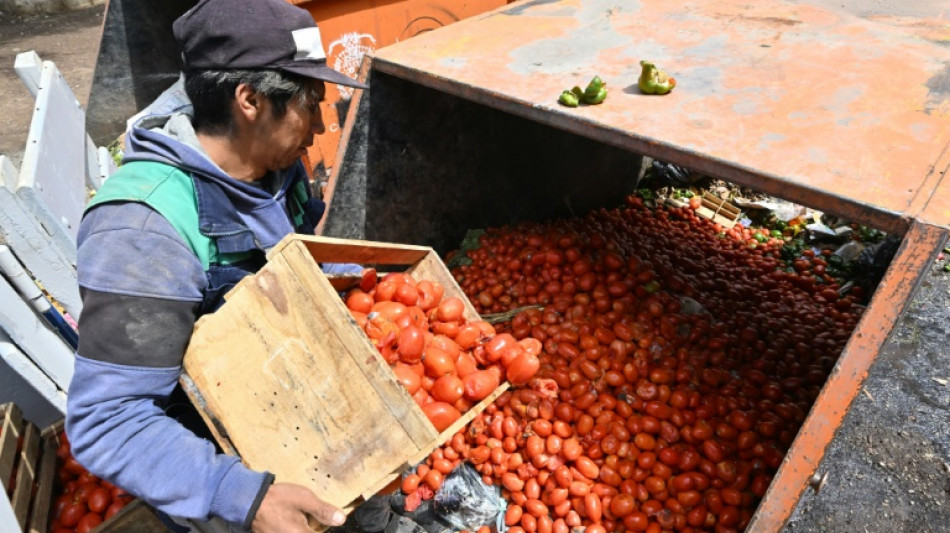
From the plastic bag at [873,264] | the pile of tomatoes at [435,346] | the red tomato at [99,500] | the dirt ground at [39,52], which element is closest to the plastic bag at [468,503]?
the pile of tomatoes at [435,346]

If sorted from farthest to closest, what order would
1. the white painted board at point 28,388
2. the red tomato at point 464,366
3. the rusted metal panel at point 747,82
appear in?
the white painted board at point 28,388
the red tomato at point 464,366
the rusted metal panel at point 747,82

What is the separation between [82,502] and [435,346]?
2.48 m

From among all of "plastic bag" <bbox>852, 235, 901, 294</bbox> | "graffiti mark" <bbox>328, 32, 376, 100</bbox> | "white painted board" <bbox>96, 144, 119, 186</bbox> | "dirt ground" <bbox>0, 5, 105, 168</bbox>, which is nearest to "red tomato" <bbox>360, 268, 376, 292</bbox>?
"graffiti mark" <bbox>328, 32, 376, 100</bbox>

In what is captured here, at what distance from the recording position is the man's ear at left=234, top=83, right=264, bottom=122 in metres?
1.88

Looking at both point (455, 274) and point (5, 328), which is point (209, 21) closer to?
point (5, 328)

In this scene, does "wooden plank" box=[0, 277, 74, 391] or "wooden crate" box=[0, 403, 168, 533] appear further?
"wooden plank" box=[0, 277, 74, 391]

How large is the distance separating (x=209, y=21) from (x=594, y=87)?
1.67 metres

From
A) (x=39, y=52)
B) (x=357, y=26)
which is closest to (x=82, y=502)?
(x=357, y=26)

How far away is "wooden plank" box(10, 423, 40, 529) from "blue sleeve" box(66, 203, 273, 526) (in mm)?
1813

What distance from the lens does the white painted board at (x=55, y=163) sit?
3.21 meters

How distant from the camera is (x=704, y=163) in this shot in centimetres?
215

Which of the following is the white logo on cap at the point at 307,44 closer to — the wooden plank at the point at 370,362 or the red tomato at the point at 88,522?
the wooden plank at the point at 370,362

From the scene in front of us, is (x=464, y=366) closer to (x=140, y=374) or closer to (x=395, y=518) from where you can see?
(x=140, y=374)

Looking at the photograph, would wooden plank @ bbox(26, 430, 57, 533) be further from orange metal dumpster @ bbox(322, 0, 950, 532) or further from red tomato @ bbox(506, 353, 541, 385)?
red tomato @ bbox(506, 353, 541, 385)
